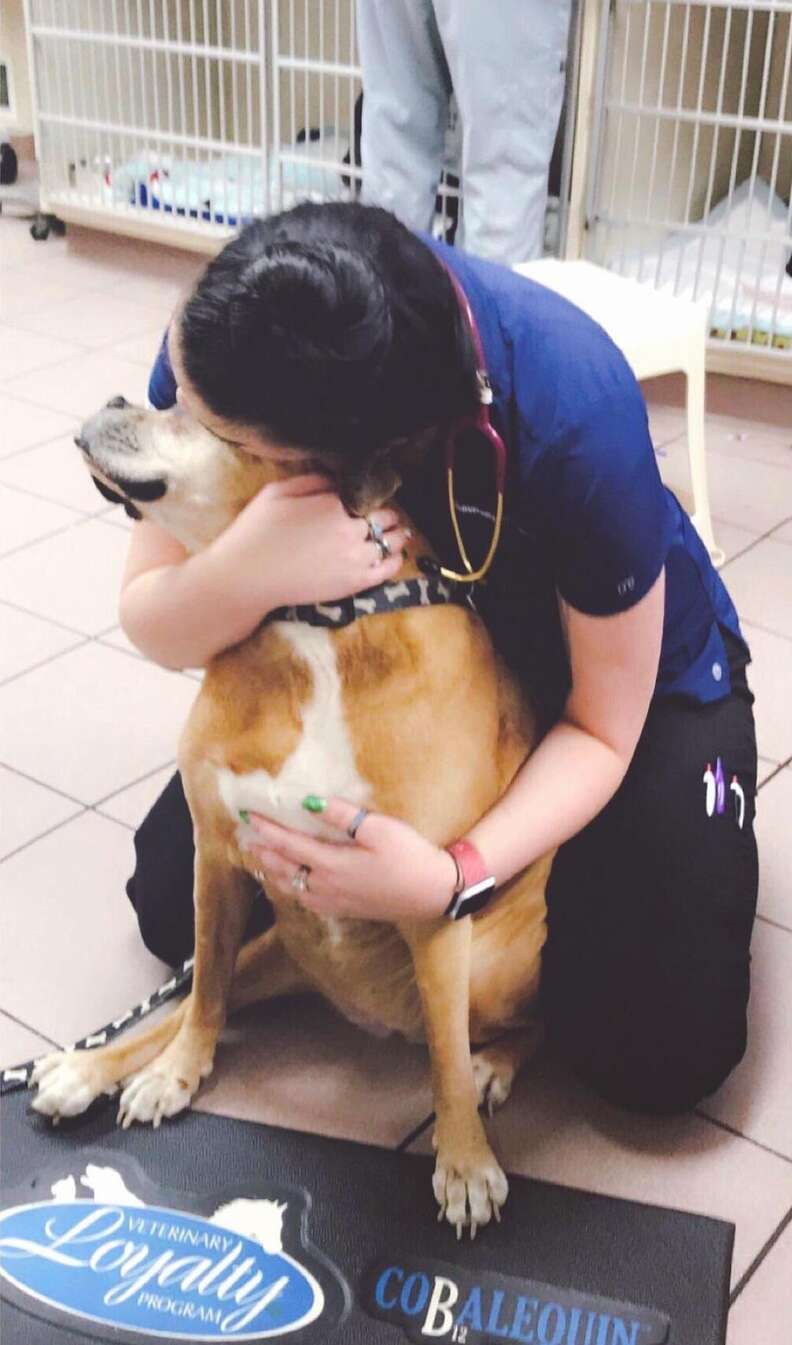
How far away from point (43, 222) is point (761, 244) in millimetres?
2099

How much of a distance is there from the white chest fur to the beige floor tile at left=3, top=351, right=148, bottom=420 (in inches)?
74.3

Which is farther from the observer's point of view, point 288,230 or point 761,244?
point 761,244

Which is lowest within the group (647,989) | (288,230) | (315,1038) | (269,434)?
(315,1038)

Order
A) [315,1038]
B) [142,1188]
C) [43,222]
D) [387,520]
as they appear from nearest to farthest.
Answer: [387,520], [142,1188], [315,1038], [43,222]

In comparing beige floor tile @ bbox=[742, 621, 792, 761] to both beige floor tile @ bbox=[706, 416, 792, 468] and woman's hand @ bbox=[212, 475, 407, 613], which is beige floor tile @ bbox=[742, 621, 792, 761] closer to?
beige floor tile @ bbox=[706, 416, 792, 468]

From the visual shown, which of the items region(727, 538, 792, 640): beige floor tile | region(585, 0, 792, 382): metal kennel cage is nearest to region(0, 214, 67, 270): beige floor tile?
region(585, 0, 792, 382): metal kennel cage

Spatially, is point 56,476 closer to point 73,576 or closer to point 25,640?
point 73,576

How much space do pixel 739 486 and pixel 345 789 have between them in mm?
1759

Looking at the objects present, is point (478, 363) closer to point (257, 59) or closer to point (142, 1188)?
point (142, 1188)

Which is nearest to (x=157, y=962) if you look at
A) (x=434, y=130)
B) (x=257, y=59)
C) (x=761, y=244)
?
(x=434, y=130)

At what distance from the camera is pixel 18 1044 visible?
4.31ft

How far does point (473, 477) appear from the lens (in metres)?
0.99

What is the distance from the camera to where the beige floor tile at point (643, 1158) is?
1.17 m

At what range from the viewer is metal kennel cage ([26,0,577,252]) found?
3.40 metres
